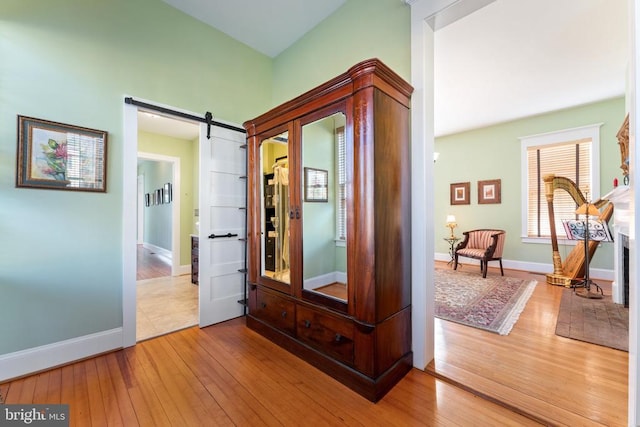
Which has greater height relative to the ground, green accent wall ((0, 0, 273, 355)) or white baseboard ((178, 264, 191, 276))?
green accent wall ((0, 0, 273, 355))

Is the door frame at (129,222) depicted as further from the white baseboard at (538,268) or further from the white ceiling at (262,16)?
the white baseboard at (538,268)

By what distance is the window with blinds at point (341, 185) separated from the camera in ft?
5.88

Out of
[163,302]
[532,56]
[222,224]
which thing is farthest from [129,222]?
[532,56]

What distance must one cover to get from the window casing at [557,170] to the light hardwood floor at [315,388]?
348cm

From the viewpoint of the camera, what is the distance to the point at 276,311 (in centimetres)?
229

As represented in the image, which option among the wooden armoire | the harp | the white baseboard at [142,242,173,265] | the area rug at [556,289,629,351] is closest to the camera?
the wooden armoire

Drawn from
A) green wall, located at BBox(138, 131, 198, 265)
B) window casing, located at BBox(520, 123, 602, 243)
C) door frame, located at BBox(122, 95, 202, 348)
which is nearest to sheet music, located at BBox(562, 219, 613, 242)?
window casing, located at BBox(520, 123, 602, 243)

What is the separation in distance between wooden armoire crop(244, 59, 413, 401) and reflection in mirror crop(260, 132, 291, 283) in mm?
14

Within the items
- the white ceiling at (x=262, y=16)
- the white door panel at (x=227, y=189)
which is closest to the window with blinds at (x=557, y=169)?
the white ceiling at (x=262, y=16)

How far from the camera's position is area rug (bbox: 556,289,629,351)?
2311 millimetres

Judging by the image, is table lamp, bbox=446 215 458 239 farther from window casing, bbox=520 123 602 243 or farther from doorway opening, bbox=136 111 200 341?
doorway opening, bbox=136 111 200 341

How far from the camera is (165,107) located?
244cm

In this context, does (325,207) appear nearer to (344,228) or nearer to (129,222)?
(344,228)

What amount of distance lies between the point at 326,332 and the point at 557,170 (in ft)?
18.1
